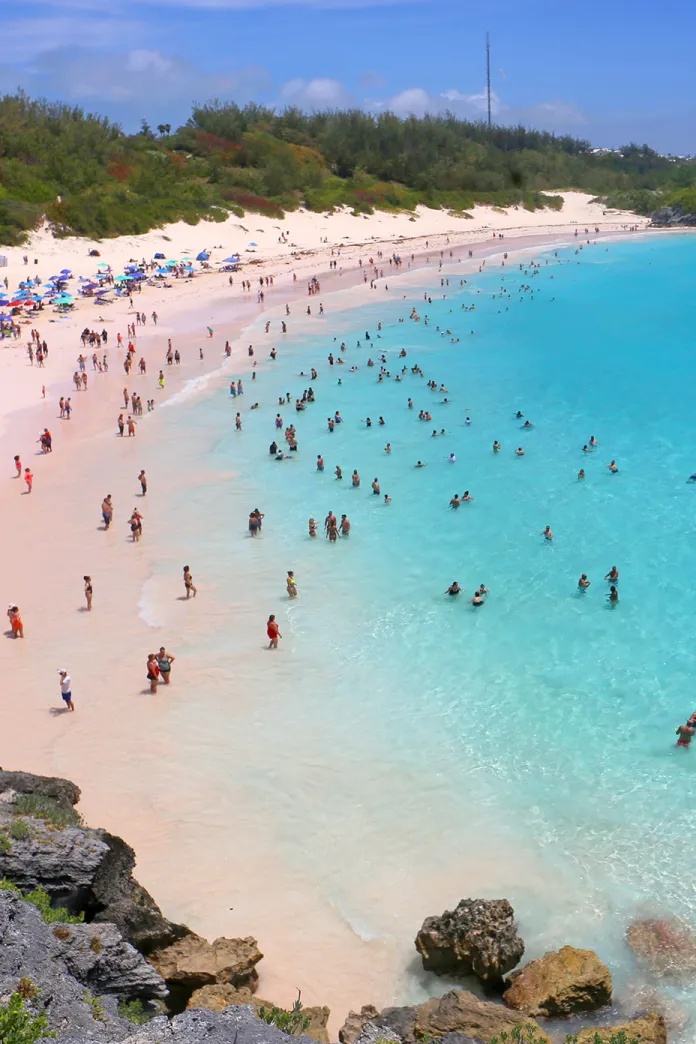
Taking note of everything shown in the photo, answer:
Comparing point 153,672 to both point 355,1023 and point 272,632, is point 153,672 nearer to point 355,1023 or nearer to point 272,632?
point 272,632

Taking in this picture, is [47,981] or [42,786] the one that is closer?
[47,981]

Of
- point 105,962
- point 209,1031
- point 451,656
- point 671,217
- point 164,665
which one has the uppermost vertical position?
point 671,217

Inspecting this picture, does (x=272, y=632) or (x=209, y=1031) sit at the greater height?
(x=209, y=1031)

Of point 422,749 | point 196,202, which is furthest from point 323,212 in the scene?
point 422,749

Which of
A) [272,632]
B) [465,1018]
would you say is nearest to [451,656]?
[272,632]

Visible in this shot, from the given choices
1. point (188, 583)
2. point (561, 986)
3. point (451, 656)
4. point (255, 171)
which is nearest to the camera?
point (561, 986)

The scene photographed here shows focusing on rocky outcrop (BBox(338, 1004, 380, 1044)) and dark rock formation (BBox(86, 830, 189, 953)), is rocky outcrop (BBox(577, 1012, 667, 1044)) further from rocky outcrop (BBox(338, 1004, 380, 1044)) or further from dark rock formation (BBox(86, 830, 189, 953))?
dark rock formation (BBox(86, 830, 189, 953))

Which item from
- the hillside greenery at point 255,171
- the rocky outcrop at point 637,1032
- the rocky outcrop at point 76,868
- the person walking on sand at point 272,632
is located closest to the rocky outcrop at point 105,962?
the rocky outcrop at point 76,868
